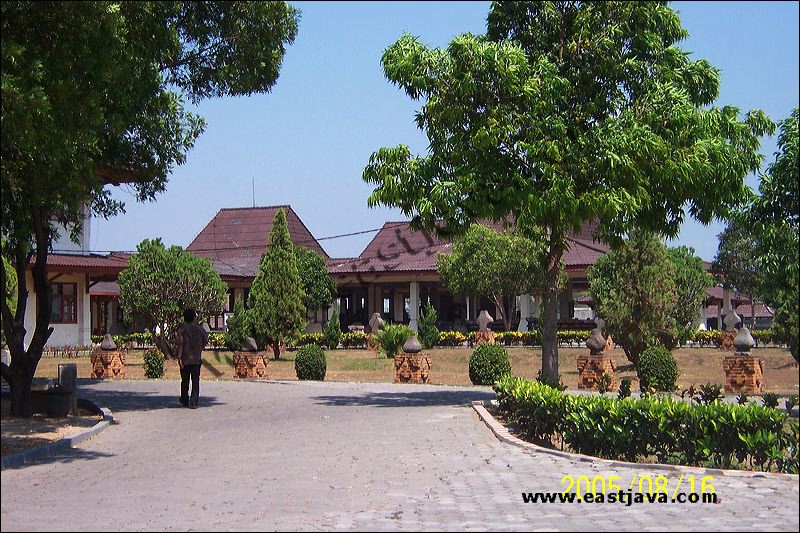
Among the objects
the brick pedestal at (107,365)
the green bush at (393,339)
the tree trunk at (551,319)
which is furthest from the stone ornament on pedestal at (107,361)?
the tree trunk at (551,319)

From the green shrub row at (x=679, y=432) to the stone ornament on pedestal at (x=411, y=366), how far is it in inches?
480

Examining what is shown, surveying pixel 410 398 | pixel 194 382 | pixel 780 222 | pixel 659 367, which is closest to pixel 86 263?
pixel 410 398

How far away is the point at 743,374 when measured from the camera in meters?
21.6

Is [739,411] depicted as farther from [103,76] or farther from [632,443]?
[103,76]

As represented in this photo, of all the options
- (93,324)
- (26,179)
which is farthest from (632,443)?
(93,324)

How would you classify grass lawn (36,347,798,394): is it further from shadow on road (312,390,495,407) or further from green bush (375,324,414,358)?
shadow on road (312,390,495,407)

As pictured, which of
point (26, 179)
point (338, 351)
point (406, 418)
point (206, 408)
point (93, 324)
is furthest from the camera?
point (93, 324)

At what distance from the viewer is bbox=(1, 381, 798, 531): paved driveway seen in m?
7.45

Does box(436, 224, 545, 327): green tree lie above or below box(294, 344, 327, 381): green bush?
above

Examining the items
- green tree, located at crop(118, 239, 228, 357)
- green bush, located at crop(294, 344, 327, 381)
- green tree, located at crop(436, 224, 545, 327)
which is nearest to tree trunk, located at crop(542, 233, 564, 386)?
green bush, located at crop(294, 344, 327, 381)

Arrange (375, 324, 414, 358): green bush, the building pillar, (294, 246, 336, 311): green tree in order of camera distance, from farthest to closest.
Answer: (294, 246, 336, 311): green tree < the building pillar < (375, 324, 414, 358): green bush

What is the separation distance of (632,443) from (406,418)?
5.60m

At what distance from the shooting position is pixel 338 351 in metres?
38.8
